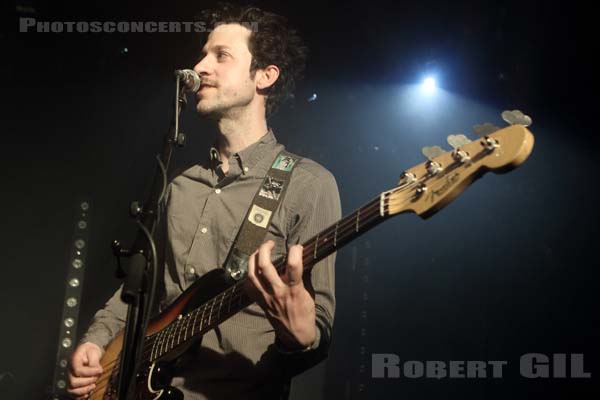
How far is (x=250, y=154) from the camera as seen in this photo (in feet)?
8.27

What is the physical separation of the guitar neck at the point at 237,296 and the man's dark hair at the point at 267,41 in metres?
1.19

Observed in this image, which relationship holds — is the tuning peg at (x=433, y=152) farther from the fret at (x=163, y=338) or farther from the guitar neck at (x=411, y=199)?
the fret at (x=163, y=338)

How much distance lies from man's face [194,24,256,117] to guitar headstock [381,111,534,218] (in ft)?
3.61

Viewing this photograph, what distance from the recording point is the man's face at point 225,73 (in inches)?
99.4

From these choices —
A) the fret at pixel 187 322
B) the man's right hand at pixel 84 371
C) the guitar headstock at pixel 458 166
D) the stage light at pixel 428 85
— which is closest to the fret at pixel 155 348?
the fret at pixel 187 322

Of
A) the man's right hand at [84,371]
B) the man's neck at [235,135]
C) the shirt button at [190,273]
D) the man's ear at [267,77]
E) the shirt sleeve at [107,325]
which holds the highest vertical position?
the man's ear at [267,77]

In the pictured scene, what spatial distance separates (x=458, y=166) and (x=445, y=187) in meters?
0.07

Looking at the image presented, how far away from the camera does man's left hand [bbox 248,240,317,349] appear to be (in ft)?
5.54

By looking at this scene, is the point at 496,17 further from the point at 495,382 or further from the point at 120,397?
the point at 120,397

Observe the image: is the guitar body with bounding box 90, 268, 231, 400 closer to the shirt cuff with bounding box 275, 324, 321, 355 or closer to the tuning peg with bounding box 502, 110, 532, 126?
the shirt cuff with bounding box 275, 324, 321, 355

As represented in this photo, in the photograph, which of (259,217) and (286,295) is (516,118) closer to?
(286,295)

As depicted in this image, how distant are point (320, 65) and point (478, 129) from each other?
223 centimetres

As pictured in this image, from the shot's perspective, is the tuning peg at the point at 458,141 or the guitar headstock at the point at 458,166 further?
the tuning peg at the point at 458,141

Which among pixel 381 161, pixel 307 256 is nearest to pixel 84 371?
pixel 307 256
